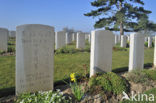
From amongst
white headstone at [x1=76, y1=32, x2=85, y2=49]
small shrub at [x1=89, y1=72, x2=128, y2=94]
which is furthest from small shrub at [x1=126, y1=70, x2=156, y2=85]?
white headstone at [x1=76, y1=32, x2=85, y2=49]

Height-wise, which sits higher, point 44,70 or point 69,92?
point 44,70

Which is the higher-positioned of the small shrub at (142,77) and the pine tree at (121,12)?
the pine tree at (121,12)

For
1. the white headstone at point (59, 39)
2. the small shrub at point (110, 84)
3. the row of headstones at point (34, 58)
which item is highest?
the white headstone at point (59, 39)

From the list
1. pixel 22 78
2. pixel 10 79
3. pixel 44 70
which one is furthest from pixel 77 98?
pixel 10 79

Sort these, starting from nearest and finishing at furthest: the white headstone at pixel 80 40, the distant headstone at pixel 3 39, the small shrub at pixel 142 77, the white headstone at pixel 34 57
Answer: the white headstone at pixel 34 57, the small shrub at pixel 142 77, the distant headstone at pixel 3 39, the white headstone at pixel 80 40

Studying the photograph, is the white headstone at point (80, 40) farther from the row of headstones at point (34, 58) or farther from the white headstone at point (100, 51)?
the row of headstones at point (34, 58)

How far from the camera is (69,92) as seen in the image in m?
3.34

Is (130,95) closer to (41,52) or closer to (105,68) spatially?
(105,68)

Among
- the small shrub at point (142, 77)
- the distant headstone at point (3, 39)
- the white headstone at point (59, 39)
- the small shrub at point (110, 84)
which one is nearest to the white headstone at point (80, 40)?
the white headstone at point (59, 39)

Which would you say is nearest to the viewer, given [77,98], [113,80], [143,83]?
[77,98]

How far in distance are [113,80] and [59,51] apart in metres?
6.26

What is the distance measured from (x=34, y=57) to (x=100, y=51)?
7.52 ft

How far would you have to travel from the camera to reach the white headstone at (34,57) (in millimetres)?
2996

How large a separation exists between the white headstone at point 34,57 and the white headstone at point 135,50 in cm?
339
